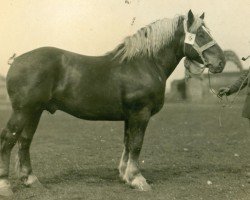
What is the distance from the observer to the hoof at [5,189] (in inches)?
235

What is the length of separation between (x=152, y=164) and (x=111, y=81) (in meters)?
2.74

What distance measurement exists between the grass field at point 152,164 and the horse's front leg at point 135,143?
0.20 metres

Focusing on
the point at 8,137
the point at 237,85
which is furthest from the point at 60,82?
the point at 237,85

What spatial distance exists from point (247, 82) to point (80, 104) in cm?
317

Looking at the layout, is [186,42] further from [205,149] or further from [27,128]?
[205,149]

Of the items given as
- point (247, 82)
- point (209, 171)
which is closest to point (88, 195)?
point (209, 171)

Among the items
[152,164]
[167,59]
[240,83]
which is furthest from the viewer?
[152,164]

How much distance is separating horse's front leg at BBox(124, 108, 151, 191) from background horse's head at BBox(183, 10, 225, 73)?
132cm

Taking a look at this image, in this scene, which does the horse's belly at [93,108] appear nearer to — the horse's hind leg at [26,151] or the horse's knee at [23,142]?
the horse's hind leg at [26,151]

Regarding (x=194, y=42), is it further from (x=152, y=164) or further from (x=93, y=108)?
(x=152, y=164)

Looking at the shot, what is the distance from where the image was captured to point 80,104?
256 inches

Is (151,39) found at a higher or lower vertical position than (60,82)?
higher

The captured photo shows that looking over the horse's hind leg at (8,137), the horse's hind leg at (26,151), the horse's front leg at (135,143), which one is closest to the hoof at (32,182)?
the horse's hind leg at (26,151)

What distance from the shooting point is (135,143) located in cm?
652
